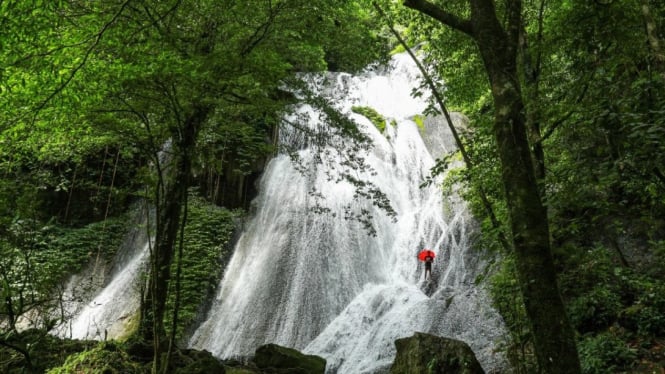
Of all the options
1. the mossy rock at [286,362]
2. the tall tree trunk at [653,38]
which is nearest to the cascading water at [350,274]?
the mossy rock at [286,362]

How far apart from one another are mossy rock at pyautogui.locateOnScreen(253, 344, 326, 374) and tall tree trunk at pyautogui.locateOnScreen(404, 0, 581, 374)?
5.90 meters

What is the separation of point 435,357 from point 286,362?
3.19m

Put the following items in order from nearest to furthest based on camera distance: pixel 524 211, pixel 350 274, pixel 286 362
Answer: 1. pixel 524 211
2. pixel 286 362
3. pixel 350 274

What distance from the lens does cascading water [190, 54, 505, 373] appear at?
344 inches

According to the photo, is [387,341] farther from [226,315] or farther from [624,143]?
[624,143]

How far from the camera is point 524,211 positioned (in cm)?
276

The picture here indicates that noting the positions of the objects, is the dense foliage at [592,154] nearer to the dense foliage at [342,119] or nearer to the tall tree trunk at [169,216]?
the dense foliage at [342,119]

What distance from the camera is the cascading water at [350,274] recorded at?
8734 millimetres

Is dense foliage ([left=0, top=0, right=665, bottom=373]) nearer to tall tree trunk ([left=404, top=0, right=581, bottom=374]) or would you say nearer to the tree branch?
tall tree trunk ([left=404, top=0, right=581, bottom=374])

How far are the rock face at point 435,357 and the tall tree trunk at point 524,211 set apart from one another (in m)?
3.42

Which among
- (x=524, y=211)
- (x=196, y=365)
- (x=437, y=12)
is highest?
(x=437, y=12)

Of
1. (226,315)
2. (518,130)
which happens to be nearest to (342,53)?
(518,130)

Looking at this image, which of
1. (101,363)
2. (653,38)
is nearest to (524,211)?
(653,38)

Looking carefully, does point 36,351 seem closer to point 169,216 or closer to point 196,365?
point 196,365
